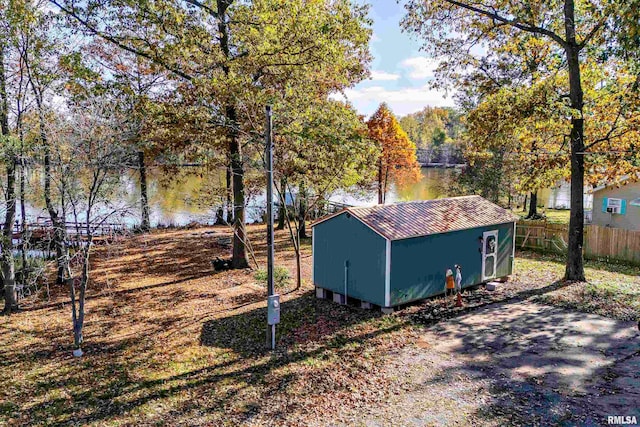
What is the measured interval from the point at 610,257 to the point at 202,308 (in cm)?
1611

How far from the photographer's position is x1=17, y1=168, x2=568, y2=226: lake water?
12.7 meters

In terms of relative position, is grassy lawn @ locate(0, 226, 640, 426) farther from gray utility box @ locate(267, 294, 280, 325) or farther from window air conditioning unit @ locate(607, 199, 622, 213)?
window air conditioning unit @ locate(607, 199, 622, 213)

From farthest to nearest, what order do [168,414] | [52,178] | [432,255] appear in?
[432,255] < [52,178] < [168,414]

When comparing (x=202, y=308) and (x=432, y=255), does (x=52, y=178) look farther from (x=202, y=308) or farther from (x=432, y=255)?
(x=432, y=255)

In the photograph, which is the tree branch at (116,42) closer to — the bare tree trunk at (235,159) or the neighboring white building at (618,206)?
the bare tree trunk at (235,159)

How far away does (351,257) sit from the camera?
40.2 feet

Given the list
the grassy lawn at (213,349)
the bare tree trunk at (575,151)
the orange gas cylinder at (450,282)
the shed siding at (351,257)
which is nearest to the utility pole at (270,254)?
the grassy lawn at (213,349)

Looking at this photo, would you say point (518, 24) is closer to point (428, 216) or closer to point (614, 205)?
point (428, 216)

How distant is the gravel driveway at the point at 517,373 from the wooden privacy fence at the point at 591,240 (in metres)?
8.42

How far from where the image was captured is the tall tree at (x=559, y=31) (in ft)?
44.5

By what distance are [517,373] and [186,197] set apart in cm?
2130

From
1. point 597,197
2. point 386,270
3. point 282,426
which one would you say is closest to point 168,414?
point 282,426

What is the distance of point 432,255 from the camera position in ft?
40.9

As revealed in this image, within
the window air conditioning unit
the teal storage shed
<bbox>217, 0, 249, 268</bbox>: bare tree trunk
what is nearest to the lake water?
<bbox>217, 0, 249, 268</bbox>: bare tree trunk
